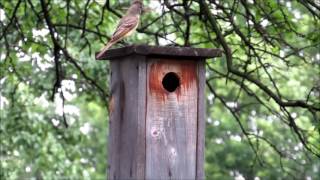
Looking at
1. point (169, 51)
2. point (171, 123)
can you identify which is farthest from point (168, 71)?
point (171, 123)

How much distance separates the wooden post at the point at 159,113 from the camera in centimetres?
361

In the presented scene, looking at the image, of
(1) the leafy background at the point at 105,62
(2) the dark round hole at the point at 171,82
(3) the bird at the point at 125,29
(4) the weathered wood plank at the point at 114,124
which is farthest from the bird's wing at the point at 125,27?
(1) the leafy background at the point at 105,62

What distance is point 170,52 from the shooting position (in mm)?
3627

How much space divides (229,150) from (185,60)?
14.9m

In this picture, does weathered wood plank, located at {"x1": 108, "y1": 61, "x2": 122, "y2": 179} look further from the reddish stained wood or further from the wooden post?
the reddish stained wood

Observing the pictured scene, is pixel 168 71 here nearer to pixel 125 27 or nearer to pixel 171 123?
pixel 171 123

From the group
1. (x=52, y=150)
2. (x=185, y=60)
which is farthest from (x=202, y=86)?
(x=52, y=150)

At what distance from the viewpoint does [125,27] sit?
401 cm

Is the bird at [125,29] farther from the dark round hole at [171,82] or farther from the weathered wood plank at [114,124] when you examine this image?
the dark round hole at [171,82]

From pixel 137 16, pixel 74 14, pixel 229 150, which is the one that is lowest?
pixel 229 150

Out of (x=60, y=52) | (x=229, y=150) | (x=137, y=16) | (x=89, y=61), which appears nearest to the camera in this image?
(x=137, y=16)

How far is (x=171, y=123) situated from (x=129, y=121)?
19cm

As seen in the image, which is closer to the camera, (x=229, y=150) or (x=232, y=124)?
(x=232, y=124)

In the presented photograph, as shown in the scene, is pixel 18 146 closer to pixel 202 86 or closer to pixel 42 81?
pixel 42 81
